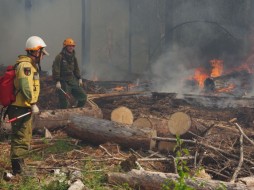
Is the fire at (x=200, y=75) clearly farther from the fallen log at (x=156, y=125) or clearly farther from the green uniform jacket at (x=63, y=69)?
the fallen log at (x=156, y=125)

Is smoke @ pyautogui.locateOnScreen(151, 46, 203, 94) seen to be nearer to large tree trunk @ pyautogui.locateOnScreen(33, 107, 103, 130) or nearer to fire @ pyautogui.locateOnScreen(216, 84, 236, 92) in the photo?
fire @ pyautogui.locateOnScreen(216, 84, 236, 92)

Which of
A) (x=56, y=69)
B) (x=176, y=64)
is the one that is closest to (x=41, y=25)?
(x=176, y=64)

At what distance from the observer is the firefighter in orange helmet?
Result: 32.7 ft

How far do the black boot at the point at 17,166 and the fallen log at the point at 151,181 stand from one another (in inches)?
60.7

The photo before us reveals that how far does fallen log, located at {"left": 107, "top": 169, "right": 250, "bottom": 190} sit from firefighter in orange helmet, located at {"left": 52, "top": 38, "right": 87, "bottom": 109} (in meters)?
4.93

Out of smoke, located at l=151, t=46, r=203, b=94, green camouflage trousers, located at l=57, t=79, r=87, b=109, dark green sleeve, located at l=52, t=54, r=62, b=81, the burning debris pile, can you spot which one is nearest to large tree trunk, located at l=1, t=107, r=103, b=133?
green camouflage trousers, located at l=57, t=79, r=87, b=109

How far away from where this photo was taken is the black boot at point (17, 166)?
19.6ft

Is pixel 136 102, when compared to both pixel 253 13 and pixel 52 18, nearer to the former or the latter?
pixel 253 13

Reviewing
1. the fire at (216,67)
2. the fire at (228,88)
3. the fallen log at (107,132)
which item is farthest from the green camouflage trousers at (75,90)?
the fire at (216,67)

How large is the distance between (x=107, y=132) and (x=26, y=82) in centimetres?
237

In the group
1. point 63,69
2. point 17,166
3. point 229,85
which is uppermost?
point 63,69

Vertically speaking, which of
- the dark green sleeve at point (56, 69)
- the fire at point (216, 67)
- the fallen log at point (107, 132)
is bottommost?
the fallen log at point (107, 132)

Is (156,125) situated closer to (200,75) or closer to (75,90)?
(75,90)

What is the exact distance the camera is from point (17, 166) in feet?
19.7
